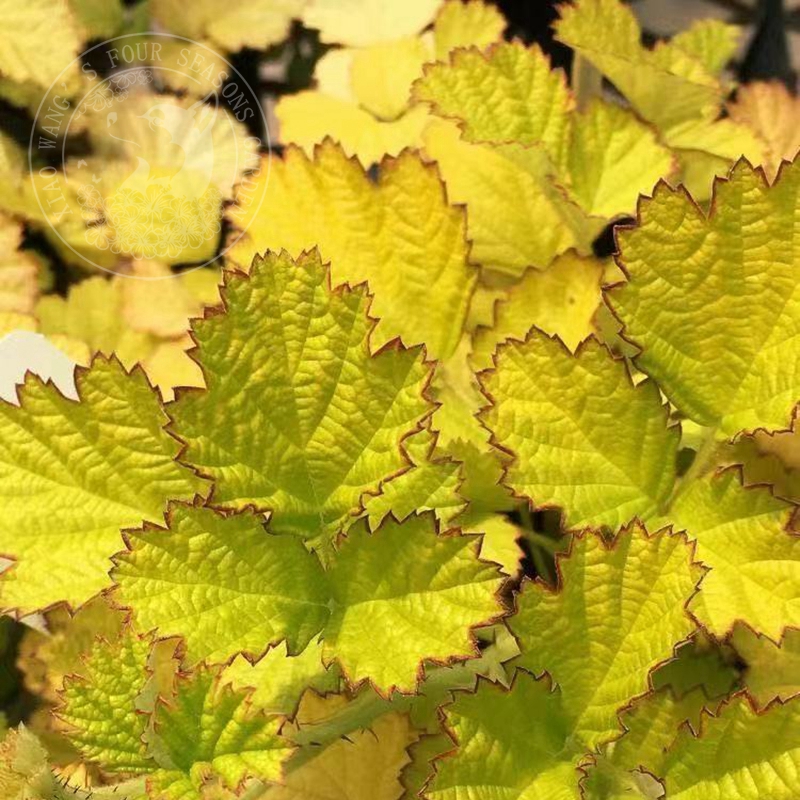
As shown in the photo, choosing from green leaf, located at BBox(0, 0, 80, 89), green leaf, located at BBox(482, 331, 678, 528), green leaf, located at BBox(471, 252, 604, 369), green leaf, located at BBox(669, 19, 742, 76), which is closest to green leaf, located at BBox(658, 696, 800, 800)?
green leaf, located at BBox(482, 331, 678, 528)

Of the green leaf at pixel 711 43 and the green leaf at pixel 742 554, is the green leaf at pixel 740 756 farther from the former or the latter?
the green leaf at pixel 711 43

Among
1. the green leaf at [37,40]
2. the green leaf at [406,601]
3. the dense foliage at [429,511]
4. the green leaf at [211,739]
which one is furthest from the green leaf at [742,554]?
the green leaf at [37,40]

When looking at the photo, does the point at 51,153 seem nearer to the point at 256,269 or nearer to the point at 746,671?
the point at 256,269

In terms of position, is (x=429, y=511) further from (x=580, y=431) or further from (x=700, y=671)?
(x=700, y=671)

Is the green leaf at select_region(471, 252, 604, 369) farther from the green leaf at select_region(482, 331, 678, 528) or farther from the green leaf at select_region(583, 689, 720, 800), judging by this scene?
the green leaf at select_region(583, 689, 720, 800)

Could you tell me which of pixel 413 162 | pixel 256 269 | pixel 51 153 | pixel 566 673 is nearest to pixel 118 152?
pixel 51 153

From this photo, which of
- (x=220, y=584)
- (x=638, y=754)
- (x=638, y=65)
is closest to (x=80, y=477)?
(x=220, y=584)
